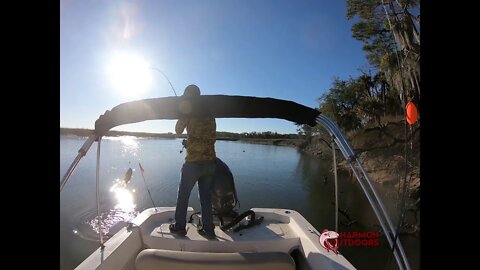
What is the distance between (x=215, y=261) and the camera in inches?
75.5

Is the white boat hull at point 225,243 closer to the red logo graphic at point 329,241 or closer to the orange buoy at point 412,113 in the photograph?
the red logo graphic at point 329,241

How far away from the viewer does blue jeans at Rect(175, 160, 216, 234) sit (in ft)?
9.16

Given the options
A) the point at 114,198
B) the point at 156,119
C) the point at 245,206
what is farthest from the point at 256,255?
the point at 114,198

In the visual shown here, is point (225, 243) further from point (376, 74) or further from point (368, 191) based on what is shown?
point (376, 74)

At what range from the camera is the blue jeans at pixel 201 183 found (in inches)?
110

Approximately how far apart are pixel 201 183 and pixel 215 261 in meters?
1.04

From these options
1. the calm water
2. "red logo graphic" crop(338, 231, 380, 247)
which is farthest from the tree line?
"red logo graphic" crop(338, 231, 380, 247)

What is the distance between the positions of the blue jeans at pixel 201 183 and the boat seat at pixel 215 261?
0.86m

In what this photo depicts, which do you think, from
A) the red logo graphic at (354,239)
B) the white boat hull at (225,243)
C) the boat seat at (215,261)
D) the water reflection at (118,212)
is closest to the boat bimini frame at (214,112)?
the red logo graphic at (354,239)

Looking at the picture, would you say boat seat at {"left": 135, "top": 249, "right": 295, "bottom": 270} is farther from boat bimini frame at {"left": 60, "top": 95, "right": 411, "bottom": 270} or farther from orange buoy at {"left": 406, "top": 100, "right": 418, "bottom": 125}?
orange buoy at {"left": 406, "top": 100, "right": 418, "bottom": 125}

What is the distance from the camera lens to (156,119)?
2238 millimetres

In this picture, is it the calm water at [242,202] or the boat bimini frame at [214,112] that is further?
the calm water at [242,202]
